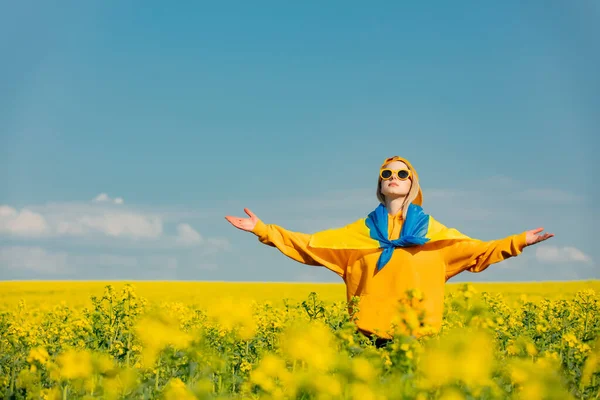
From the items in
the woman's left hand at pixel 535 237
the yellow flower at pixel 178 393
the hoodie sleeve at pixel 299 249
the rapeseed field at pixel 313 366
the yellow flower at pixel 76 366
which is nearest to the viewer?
the rapeseed field at pixel 313 366

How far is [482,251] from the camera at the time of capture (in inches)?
302

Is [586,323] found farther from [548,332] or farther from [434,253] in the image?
[434,253]

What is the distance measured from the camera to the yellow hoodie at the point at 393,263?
7355 millimetres

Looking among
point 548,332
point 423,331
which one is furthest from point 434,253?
point 423,331

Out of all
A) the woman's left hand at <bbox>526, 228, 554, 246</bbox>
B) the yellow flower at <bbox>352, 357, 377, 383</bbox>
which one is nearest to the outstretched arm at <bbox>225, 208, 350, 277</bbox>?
the woman's left hand at <bbox>526, 228, 554, 246</bbox>

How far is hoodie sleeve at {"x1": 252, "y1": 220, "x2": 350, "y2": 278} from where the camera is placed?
Answer: 26.0 feet

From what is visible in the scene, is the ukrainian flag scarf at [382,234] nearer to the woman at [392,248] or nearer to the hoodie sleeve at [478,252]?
the woman at [392,248]

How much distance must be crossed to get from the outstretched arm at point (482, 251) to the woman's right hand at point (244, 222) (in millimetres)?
2162

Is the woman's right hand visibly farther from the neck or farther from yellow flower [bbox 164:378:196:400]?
yellow flower [bbox 164:378:196:400]

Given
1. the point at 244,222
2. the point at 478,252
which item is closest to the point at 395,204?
the point at 478,252

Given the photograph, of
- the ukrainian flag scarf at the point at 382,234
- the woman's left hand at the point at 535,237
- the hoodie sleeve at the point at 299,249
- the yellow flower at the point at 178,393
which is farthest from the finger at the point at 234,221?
the yellow flower at the point at 178,393

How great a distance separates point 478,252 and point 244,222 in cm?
263

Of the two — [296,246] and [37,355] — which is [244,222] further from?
[37,355]

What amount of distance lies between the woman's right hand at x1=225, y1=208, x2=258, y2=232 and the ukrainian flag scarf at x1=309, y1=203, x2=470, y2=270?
0.70m
